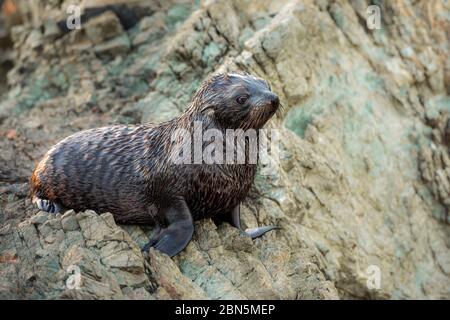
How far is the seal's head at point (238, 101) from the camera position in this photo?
24.2 ft

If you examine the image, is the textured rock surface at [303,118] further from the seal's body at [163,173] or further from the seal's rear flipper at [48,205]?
the seal's body at [163,173]

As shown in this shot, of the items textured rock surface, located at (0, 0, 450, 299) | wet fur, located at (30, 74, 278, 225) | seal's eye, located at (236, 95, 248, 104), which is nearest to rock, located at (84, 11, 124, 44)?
textured rock surface, located at (0, 0, 450, 299)

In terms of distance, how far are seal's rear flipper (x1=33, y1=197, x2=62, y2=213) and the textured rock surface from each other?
0.14 m

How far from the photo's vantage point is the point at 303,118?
1053 centimetres

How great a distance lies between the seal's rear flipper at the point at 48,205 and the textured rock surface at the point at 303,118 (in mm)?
139

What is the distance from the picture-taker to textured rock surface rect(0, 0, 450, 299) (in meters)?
8.27

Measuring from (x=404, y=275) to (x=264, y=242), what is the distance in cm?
338

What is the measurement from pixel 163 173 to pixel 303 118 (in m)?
3.46

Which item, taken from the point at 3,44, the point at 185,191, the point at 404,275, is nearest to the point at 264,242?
Result: the point at 185,191

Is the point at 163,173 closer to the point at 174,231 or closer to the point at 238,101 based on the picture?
the point at 174,231

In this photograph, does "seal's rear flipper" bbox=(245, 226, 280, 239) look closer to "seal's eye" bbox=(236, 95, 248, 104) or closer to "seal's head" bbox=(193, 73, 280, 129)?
"seal's head" bbox=(193, 73, 280, 129)

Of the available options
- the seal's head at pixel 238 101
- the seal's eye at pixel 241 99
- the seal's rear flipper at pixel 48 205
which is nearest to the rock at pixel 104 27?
the seal's rear flipper at pixel 48 205

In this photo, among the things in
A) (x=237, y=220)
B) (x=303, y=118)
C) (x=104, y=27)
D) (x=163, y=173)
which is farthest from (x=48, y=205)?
(x=104, y=27)
